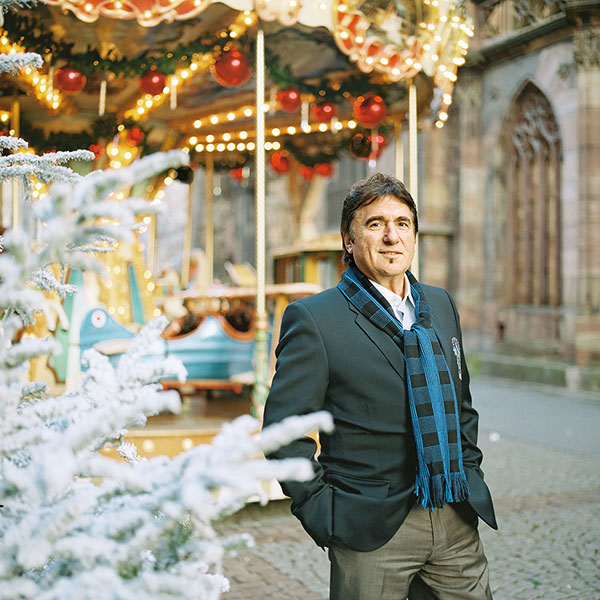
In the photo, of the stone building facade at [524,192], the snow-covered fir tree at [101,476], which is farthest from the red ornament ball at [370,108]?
the stone building facade at [524,192]

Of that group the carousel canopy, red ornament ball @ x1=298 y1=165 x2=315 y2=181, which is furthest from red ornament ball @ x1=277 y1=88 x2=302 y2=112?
red ornament ball @ x1=298 y1=165 x2=315 y2=181

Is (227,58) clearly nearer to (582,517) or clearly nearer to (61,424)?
(582,517)

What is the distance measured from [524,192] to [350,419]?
14.6m

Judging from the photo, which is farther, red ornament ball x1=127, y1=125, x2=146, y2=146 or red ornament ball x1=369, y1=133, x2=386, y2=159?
red ornament ball x1=369, y1=133, x2=386, y2=159

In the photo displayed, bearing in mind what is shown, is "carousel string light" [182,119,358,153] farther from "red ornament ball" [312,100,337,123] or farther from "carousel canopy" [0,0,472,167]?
"red ornament ball" [312,100,337,123]

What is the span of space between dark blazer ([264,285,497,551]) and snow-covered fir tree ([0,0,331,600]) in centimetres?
79

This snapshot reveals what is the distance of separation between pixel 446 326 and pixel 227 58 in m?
4.30

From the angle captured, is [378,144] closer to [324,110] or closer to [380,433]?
[324,110]

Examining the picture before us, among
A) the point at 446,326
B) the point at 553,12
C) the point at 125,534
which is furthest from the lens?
the point at 553,12

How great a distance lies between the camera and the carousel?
5.42 meters

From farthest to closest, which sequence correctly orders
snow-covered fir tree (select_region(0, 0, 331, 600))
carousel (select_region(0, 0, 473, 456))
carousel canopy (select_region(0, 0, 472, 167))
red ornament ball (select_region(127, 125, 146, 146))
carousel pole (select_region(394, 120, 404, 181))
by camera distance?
carousel pole (select_region(394, 120, 404, 181)) → red ornament ball (select_region(127, 125, 146, 146)) → carousel (select_region(0, 0, 473, 456)) → carousel canopy (select_region(0, 0, 472, 167)) → snow-covered fir tree (select_region(0, 0, 331, 600))

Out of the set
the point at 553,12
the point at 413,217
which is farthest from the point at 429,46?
the point at 553,12

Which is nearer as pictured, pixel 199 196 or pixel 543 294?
pixel 543 294

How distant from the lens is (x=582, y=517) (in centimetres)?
509
